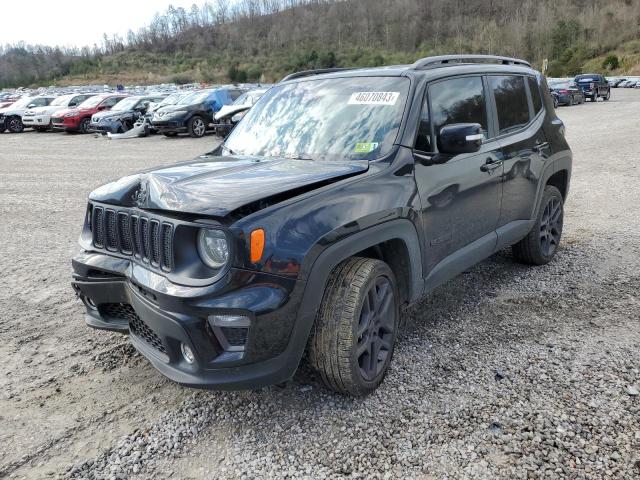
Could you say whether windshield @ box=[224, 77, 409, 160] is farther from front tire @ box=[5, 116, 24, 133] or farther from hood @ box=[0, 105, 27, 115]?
front tire @ box=[5, 116, 24, 133]

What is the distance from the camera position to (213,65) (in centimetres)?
9381

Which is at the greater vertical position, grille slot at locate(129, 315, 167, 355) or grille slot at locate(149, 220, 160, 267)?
grille slot at locate(149, 220, 160, 267)

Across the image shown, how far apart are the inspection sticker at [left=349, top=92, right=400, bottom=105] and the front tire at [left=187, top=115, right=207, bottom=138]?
15.7 metres

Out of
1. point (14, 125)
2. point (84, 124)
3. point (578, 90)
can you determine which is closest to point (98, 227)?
point (84, 124)

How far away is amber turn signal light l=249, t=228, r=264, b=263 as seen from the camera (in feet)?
8.02

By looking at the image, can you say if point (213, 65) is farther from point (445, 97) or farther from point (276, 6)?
point (445, 97)

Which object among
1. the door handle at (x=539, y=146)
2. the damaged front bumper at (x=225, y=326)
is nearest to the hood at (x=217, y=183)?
the damaged front bumper at (x=225, y=326)

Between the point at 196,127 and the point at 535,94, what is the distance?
15277mm

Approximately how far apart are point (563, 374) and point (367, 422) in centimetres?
126

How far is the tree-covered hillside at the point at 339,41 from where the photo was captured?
258 feet

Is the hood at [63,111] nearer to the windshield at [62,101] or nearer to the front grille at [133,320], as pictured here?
the windshield at [62,101]

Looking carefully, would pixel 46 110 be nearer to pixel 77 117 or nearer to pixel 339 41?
pixel 77 117

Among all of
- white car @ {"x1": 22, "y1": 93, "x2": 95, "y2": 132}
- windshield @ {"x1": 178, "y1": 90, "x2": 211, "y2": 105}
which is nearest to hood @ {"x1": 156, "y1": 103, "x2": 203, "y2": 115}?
windshield @ {"x1": 178, "y1": 90, "x2": 211, "y2": 105}

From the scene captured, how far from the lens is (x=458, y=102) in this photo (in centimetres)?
381
